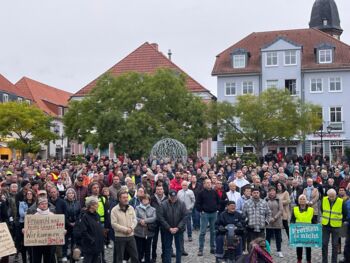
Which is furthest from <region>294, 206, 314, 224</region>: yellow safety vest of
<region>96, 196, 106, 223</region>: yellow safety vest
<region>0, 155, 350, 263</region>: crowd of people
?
<region>96, 196, 106, 223</region>: yellow safety vest

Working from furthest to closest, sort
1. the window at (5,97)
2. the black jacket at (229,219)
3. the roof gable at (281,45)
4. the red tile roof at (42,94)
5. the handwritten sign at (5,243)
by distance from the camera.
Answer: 1. the red tile roof at (42,94)
2. the window at (5,97)
3. the roof gable at (281,45)
4. the black jacket at (229,219)
5. the handwritten sign at (5,243)

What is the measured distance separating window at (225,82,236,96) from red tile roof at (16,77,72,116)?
28270mm

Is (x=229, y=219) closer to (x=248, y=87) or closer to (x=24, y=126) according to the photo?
(x=248, y=87)

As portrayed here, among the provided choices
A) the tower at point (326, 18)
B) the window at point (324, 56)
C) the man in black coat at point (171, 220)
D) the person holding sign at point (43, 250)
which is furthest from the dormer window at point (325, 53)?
the person holding sign at point (43, 250)

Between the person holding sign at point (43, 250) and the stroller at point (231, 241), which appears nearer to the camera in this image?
the person holding sign at point (43, 250)

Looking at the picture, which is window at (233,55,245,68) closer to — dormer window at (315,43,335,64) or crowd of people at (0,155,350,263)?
dormer window at (315,43,335,64)

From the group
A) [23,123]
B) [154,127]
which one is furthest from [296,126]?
[23,123]

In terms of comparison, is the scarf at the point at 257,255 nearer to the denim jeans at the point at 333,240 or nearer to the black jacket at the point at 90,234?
the black jacket at the point at 90,234

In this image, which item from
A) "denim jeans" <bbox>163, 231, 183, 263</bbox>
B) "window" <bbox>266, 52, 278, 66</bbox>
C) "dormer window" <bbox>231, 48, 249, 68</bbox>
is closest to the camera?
"denim jeans" <bbox>163, 231, 183, 263</bbox>

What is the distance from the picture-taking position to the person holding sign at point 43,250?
1029cm

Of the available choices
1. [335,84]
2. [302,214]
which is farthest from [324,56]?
[302,214]

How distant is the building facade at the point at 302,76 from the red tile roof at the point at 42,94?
28605 millimetres

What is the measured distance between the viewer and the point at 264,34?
54062mm

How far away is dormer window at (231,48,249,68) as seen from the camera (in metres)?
51.0
